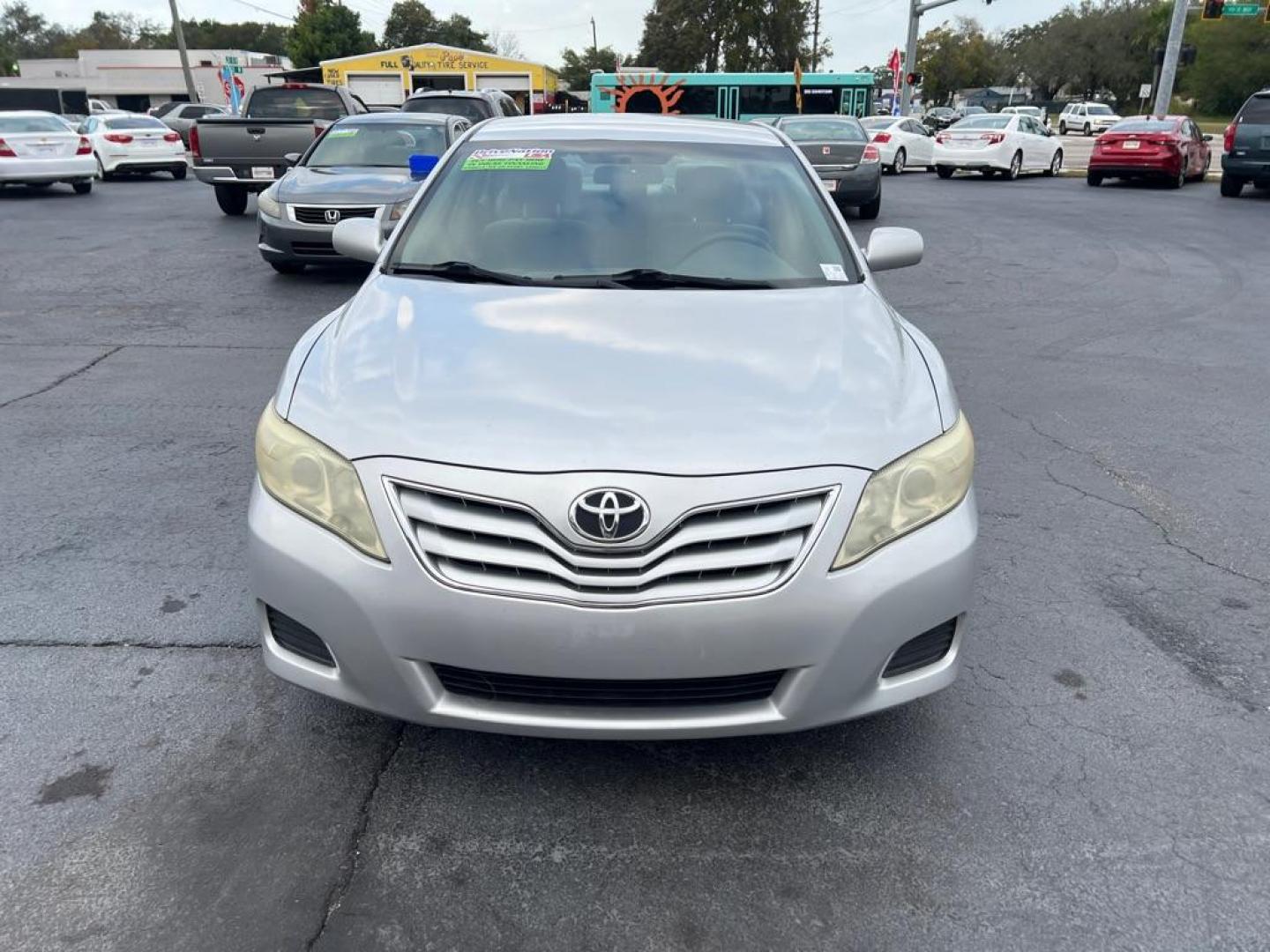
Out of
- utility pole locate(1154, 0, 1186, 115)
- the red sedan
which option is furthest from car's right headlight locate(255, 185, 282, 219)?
utility pole locate(1154, 0, 1186, 115)

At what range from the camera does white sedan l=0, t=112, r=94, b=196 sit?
18234 mm

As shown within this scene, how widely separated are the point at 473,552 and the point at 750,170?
7.96 feet

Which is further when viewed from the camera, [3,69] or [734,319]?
[3,69]

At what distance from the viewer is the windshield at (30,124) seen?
18.6 meters

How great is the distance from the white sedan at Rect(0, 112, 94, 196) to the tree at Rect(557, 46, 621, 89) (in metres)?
79.9

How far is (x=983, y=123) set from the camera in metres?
23.4

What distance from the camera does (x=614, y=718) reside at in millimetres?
2346

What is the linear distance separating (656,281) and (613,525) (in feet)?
4.83

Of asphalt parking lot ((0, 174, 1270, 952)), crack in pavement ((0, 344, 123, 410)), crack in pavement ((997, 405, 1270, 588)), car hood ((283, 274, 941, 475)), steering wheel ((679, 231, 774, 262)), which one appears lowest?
crack in pavement ((997, 405, 1270, 588))

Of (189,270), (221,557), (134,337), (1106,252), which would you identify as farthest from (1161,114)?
(221,557)

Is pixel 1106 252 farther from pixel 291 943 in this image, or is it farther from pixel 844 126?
pixel 291 943

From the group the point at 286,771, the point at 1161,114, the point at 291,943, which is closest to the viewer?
the point at 291,943

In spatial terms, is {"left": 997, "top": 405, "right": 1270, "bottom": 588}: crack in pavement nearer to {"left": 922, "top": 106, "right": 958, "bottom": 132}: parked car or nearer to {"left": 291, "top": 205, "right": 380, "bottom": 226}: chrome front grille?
{"left": 291, "top": 205, "right": 380, "bottom": 226}: chrome front grille

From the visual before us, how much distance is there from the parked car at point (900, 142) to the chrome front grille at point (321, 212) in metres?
19.4
